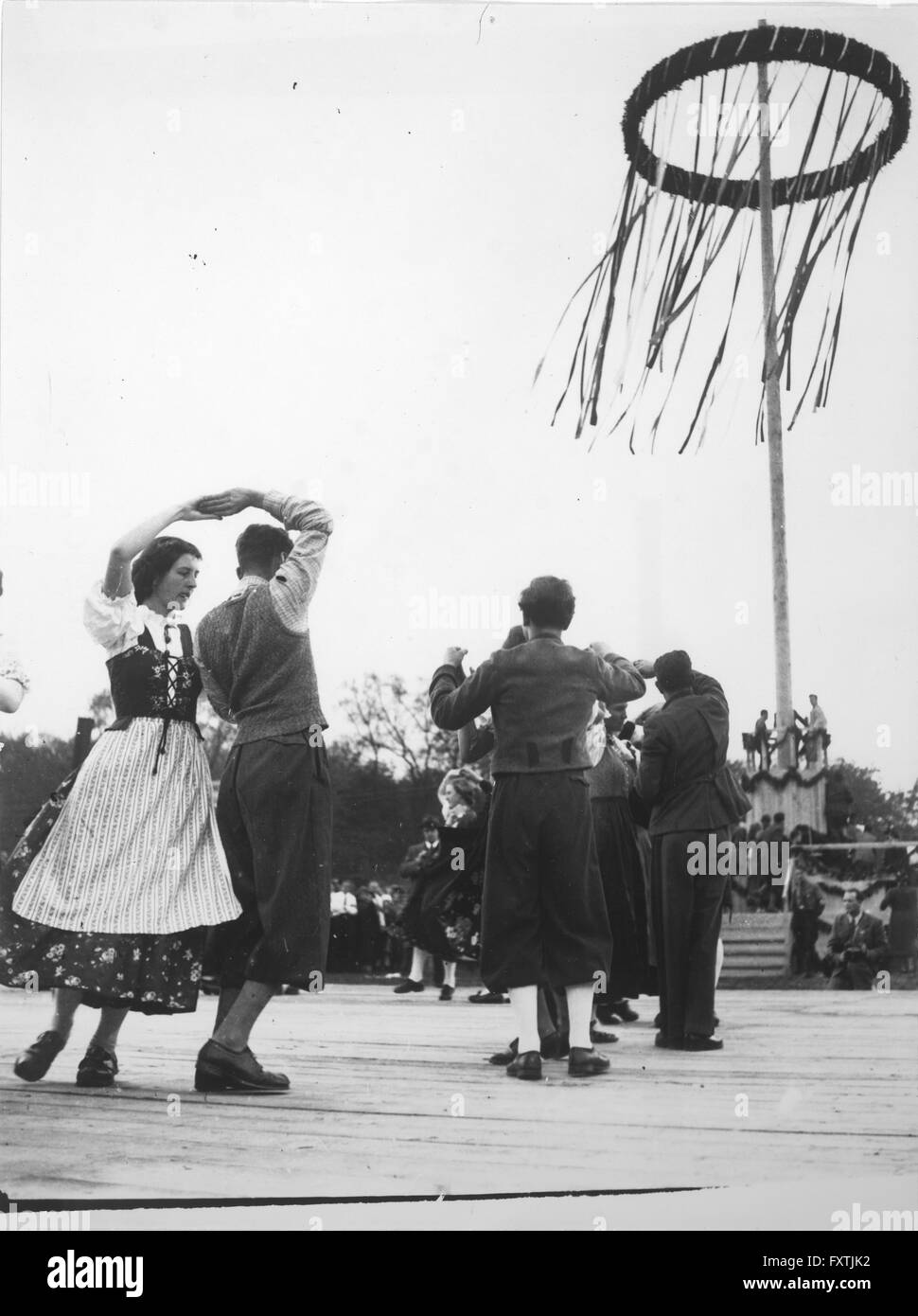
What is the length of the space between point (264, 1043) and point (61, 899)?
2.75 ft

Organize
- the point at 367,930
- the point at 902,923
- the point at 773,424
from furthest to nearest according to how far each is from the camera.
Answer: the point at 902,923
the point at 367,930
the point at 773,424

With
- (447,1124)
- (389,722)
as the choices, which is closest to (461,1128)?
(447,1124)

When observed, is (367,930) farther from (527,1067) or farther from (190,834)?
(190,834)

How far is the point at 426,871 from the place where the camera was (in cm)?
442

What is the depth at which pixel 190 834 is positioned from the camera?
3330 millimetres

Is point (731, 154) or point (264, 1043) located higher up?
point (731, 154)

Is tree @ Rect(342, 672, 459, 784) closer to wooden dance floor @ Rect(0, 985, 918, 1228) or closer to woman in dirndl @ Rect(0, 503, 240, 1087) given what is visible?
woman in dirndl @ Rect(0, 503, 240, 1087)

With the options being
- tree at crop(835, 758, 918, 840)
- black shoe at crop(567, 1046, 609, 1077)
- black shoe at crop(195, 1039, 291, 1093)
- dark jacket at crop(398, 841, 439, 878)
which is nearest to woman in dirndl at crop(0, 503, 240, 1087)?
black shoe at crop(195, 1039, 291, 1093)

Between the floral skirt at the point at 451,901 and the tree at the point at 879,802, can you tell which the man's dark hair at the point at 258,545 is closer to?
the floral skirt at the point at 451,901

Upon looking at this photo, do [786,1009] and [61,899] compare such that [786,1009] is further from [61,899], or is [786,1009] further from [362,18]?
[362,18]

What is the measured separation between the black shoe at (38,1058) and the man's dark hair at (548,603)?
65.0 inches

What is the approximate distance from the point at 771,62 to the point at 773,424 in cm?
95

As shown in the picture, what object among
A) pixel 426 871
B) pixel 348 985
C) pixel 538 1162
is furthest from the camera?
pixel 348 985
